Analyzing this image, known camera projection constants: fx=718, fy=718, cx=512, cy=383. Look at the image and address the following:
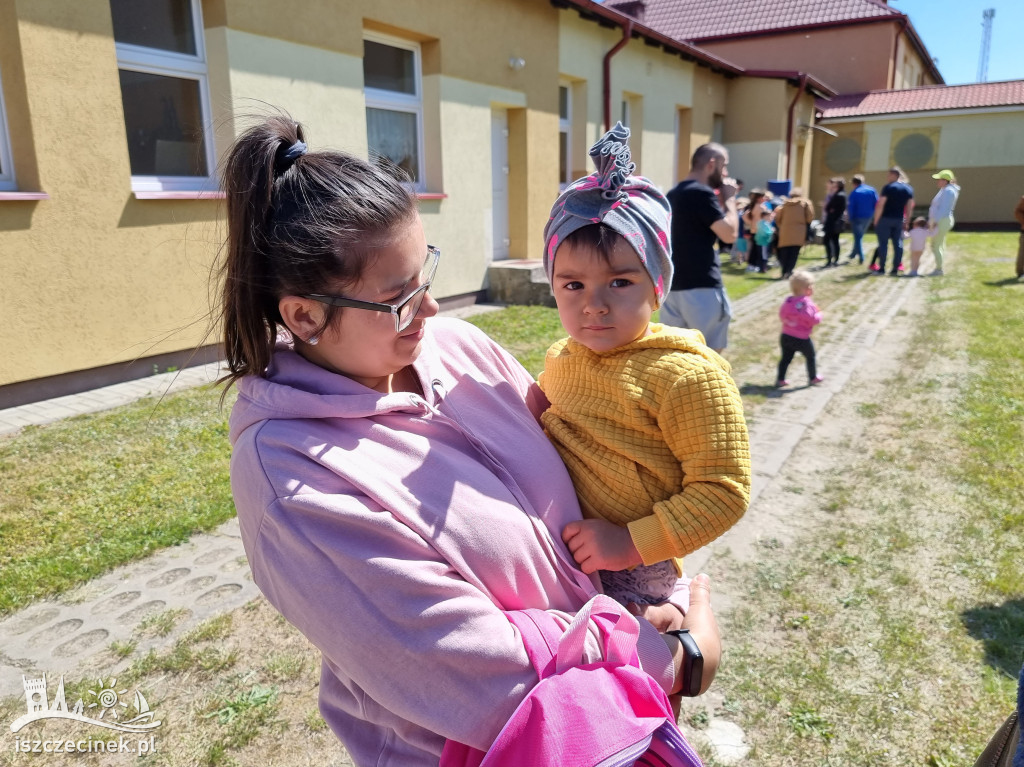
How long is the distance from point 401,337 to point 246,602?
2.19 m

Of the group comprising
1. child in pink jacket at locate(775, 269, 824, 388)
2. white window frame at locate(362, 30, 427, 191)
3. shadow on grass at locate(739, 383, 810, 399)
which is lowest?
shadow on grass at locate(739, 383, 810, 399)

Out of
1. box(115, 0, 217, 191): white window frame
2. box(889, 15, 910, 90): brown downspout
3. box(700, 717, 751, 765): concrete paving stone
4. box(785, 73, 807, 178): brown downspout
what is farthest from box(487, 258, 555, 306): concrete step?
box(889, 15, 910, 90): brown downspout

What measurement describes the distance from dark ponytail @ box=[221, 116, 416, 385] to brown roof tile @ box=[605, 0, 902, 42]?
26.2m

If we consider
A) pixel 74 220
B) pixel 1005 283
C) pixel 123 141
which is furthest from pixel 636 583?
pixel 1005 283

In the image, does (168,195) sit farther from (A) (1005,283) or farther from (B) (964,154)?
(B) (964,154)

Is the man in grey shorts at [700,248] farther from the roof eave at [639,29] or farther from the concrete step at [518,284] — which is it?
the roof eave at [639,29]

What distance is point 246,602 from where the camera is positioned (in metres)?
3.02

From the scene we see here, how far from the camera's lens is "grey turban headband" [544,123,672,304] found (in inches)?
56.4

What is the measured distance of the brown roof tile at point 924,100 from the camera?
23.8 meters

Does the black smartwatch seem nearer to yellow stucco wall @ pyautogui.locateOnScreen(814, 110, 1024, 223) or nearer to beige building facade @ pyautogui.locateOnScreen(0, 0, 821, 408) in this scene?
beige building facade @ pyautogui.locateOnScreen(0, 0, 821, 408)

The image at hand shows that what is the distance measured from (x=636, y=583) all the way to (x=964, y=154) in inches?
1118

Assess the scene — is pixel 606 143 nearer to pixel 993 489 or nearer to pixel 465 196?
pixel 993 489

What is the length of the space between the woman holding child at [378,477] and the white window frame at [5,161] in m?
5.27

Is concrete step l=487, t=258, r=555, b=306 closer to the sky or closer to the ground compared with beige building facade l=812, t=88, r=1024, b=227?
closer to the ground
